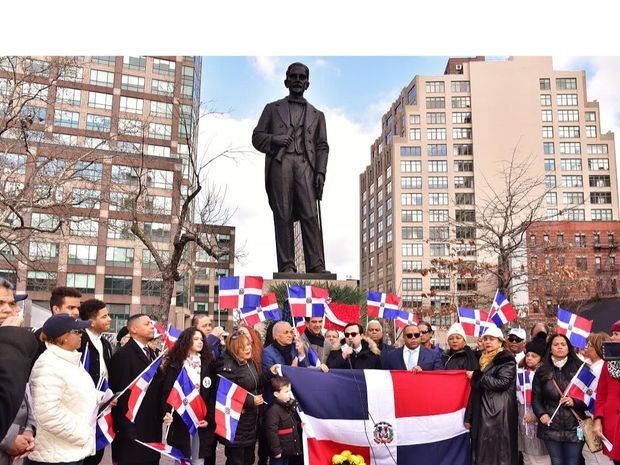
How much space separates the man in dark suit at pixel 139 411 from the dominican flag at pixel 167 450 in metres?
0.06

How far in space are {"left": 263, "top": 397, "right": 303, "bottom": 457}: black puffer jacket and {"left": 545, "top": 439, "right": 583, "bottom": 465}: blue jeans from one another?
2892 millimetres

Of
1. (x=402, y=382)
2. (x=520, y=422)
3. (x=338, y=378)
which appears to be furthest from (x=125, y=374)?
(x=520, y=422)

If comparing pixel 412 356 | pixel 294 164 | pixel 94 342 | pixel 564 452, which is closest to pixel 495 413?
pixel 564 452

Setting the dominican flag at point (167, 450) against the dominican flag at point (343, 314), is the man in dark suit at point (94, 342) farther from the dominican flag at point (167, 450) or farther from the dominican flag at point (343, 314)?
the dominican flag at point (343, 314)

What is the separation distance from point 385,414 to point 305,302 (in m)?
1.94

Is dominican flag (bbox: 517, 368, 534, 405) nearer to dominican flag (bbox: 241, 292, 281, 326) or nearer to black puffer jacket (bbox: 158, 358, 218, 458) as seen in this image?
dominican flag (bbox: 241, 292, 281, 326)

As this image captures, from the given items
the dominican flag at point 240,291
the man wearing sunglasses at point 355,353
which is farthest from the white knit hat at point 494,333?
the dominican flag at point 240,291

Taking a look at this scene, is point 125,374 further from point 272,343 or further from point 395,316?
point 395,316

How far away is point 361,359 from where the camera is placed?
817 centimetres

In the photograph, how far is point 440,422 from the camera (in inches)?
284

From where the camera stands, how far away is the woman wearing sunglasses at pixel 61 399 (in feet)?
14.9

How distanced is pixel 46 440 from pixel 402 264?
10454cm

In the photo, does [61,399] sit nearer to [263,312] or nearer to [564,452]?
[263,312]

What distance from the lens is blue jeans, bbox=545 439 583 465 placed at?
22.9ft
